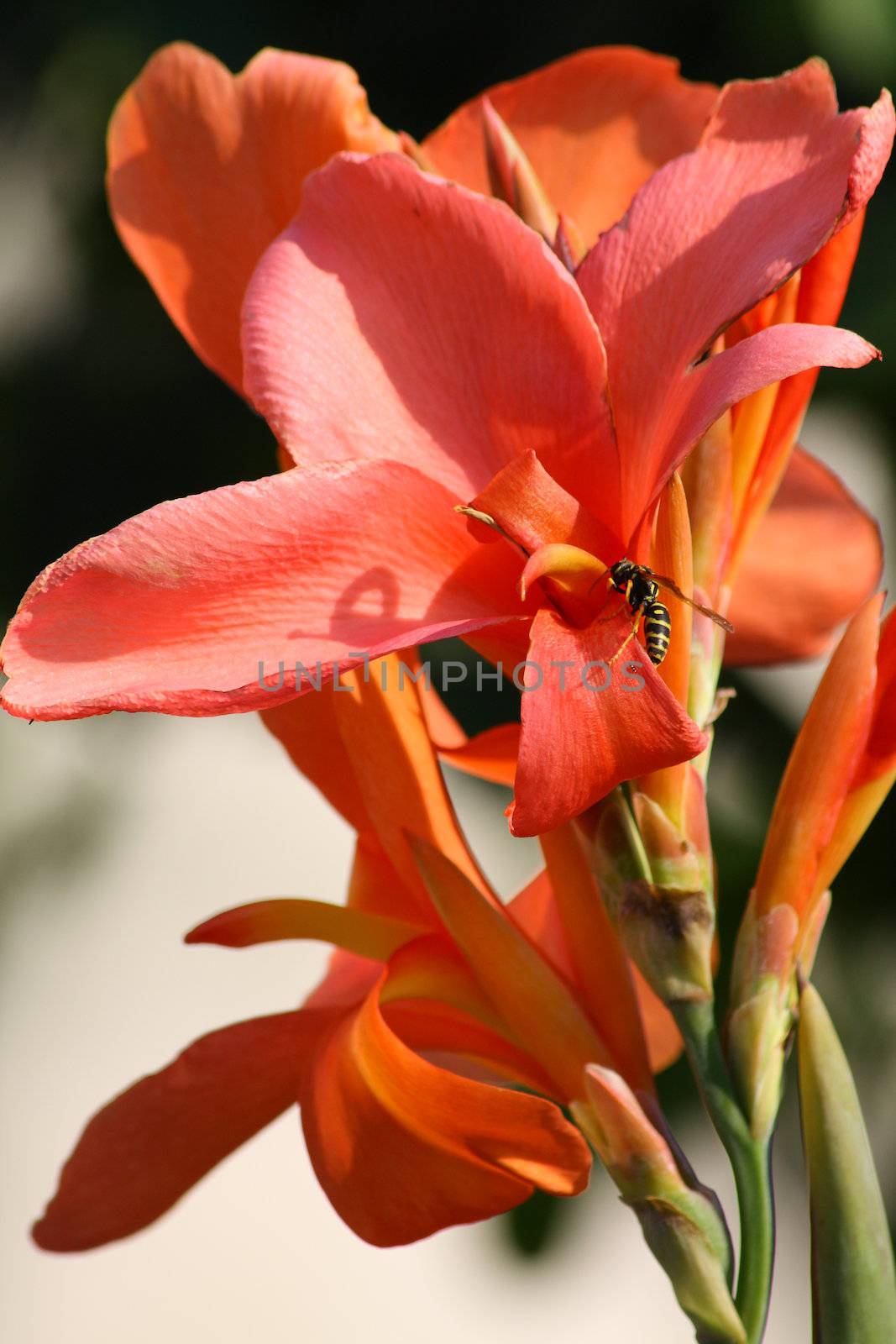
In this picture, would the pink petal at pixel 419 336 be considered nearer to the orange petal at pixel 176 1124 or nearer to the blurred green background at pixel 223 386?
the orange petal at pixel 176 1124

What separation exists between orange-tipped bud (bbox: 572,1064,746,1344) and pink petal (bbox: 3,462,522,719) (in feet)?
0.50

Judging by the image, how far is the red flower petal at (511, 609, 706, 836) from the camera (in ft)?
0.92

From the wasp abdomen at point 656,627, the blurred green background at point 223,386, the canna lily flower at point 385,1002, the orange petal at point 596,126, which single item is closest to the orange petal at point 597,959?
the canna lily flower at point 385,1002

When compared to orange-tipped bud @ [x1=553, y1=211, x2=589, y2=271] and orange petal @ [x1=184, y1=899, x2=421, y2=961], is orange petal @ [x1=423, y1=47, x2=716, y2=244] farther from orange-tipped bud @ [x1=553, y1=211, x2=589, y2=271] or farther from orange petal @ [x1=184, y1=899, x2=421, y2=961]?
orange petal @ [x1=184, y1=899, x2=421, y2=961]

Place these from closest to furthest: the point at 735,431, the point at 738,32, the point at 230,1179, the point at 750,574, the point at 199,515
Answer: the point at 199,515 < the point at 735,431 < the point at 750,574 < the point at 738,32 < the point at 230,1179

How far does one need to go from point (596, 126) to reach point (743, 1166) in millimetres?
345

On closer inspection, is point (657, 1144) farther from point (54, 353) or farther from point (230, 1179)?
point (230, 1179)

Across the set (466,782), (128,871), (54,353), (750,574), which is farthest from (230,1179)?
(750,574)

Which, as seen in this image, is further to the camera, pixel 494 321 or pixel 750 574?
pixel 750 574

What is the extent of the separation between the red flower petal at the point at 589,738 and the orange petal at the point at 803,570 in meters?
0.24

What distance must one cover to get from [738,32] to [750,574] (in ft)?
1.68

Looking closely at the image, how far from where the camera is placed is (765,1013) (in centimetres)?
39

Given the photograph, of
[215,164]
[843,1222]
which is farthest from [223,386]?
[843,1222]

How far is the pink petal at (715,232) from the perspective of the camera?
0.30 m
